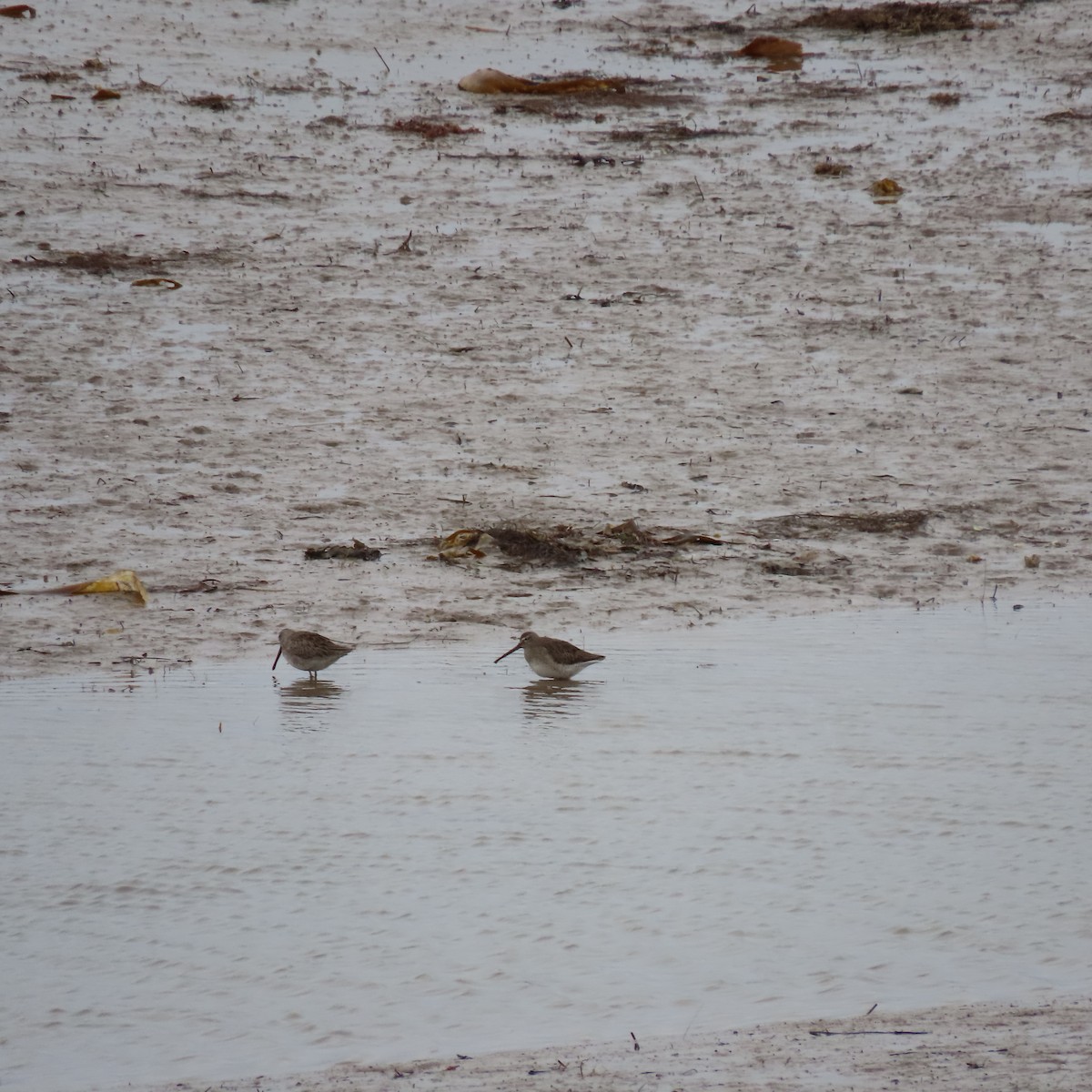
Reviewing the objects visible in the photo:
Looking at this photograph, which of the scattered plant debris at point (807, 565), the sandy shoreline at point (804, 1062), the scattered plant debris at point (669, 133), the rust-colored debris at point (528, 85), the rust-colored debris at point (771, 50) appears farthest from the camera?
the rust-colored debris at point (771, 50)

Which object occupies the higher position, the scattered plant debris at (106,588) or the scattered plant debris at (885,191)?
the scattered plant debris at (885,191)

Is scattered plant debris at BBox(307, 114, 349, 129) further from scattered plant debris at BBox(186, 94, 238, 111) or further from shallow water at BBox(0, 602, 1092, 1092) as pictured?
shallow water at BBox(0, 602, 1092, 1092)

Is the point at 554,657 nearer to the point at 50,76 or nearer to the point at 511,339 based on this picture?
the point at 511,339

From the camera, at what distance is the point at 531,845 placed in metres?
5.86

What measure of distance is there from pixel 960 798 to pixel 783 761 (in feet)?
2.50

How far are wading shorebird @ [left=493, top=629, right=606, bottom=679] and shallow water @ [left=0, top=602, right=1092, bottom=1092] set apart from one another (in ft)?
0.29

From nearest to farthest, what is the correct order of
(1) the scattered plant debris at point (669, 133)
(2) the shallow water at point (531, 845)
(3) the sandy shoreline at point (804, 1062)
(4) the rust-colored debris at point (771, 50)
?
(3) the sandy shoreline at point (804, 1062)
(2) the shallow water at point (531, 845)
(1) the scattered plant debris at point (669, 133)
(4) the rust-colored debris at point (771, 50)

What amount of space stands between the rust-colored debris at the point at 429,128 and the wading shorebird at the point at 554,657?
11764 mm

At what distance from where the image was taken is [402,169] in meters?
17.4

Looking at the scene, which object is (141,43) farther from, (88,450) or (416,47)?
(88,450)

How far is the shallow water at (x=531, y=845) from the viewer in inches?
183

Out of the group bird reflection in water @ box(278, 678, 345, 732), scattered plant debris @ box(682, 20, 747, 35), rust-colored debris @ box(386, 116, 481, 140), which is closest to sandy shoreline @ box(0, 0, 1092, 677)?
rust-colored debris @ box(386, 116, 481, 140)

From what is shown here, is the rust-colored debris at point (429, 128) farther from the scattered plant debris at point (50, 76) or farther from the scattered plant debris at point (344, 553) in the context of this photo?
the scattered plant debris at point (344, 553)

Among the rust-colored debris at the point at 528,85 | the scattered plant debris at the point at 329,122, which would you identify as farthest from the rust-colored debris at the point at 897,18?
the scattered plant debris at the point at 329,122
